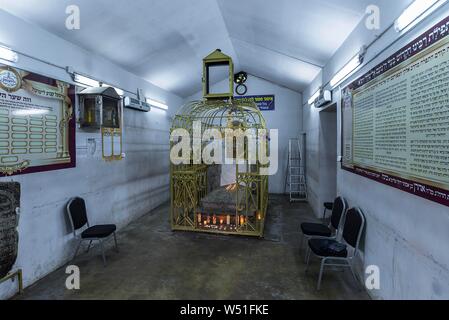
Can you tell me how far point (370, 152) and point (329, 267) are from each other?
5.43 ft

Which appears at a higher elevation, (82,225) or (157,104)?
(157,104)

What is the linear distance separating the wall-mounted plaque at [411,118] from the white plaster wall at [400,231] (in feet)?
0.33

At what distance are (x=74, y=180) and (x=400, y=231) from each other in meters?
4.02

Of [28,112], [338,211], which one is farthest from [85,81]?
[338,211]

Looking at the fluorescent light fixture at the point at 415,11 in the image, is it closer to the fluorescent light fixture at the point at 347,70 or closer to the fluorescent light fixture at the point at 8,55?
the fluorescent light fixture at the point at 347,70

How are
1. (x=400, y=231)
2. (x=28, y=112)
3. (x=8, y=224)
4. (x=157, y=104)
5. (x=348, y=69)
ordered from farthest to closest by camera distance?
(x=157, y=104)
(x=348, y=69)
(x=28, y=112)
(x=8, y=224)
(x=400, y=231)

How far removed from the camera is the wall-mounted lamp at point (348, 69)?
3030 mm

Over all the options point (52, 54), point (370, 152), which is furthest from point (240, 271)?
point (52, 54)

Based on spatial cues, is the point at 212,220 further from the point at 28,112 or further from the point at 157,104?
the point at 28,112

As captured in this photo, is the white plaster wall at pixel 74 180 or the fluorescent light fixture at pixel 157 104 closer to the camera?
the white plaster wall at pixel 74 180

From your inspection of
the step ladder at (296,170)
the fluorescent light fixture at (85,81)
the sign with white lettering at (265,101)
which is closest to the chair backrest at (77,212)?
the fluorescent light fixture at (85,81)

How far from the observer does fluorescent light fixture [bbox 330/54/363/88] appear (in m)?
3.09

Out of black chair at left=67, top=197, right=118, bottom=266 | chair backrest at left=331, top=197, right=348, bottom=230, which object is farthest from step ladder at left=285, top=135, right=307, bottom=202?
black chair at left=67, top=197, right=118, bottom=266

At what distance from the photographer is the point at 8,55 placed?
2697 millimetres
